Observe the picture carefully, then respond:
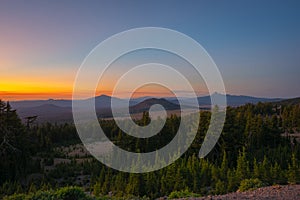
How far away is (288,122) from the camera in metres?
42.6

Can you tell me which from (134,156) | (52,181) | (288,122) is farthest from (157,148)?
(288,122)

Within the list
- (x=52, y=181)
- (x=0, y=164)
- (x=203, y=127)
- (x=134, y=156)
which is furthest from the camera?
(x=203, y=127)

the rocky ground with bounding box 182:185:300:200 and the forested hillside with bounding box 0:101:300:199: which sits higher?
the rocky ground with bounding box 182:185:300:200

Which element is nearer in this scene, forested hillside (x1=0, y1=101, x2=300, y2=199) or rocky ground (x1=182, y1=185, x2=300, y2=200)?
rocky ground (x1=182, y1=185, x2=300, y2=200)

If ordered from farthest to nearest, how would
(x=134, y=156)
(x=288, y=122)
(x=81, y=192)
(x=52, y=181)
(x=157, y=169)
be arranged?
(x=288, y=122), (x=134, y=156), (x=52, y=181), (x=157, y=169), (x=81, y=192)

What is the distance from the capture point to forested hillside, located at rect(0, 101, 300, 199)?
15.5 metres

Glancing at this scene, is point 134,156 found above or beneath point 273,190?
beneath

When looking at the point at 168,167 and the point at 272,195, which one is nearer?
the point at 272,195

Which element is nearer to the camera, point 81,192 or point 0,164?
point 81,192

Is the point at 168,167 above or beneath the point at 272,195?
beneath

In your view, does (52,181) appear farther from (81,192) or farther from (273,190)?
(273,190)

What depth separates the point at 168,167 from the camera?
1773 centimetres

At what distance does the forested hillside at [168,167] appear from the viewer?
15.5 metres

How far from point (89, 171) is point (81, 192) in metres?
16.1
